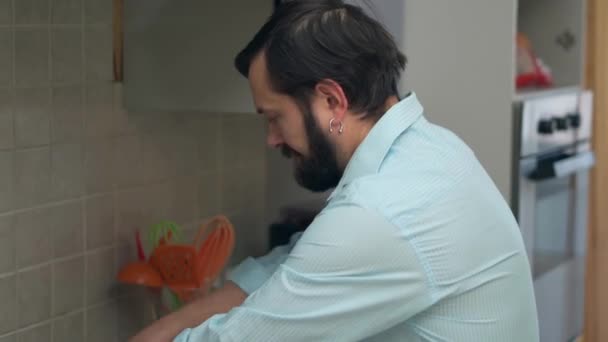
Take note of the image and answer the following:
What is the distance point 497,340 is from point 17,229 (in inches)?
30.3

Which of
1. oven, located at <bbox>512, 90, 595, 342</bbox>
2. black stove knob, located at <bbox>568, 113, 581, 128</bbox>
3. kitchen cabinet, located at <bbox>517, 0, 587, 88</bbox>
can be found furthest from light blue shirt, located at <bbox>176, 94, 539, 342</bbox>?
kitchen cabinet, located at <bbox>517, 0, 587, 88</bbox>

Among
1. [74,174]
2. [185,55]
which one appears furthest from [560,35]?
[74,174]

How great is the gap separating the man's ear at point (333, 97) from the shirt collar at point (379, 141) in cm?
5

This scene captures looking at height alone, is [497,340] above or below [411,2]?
below

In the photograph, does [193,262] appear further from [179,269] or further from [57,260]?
[57,260]

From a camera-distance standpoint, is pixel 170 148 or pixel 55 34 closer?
pixel 55 34

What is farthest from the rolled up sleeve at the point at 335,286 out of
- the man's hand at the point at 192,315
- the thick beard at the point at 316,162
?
the man's hand at the point at 192,315

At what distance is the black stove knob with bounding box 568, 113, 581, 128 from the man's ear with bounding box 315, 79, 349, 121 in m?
1.07

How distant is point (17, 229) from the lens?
5.50 feet

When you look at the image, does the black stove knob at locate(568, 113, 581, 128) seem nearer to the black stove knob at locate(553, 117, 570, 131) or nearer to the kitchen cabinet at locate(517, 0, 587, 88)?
the black stove knob at locate(553, 117, 570, 131)

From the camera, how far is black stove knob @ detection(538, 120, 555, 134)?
212 centimetres

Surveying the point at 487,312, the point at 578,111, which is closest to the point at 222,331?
the point at 487,312

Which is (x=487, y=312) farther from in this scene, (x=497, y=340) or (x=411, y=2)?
(x=411, y=2)

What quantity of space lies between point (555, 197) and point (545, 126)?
0.72ft
